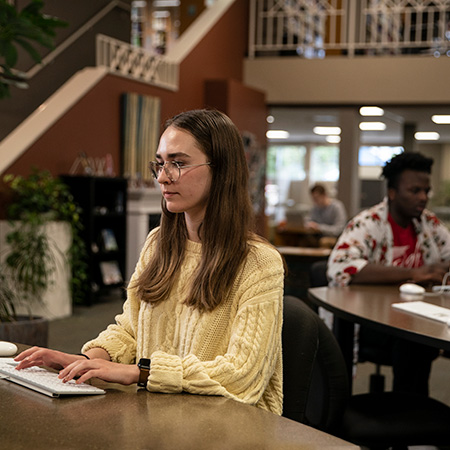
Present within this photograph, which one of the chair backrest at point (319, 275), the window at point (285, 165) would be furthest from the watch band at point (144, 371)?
the window at point (285, 165)

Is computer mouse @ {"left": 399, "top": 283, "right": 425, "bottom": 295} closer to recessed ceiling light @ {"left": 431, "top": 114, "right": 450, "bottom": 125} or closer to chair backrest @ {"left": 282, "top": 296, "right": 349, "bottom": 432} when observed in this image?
chair backrest @ {"left": 282, "top": 296, "right": 349, "bottom": 432}

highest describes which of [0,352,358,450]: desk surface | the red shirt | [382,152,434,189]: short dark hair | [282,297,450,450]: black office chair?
[382,152,434,189]: short dark hair

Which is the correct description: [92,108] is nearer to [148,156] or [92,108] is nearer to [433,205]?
[148,156]

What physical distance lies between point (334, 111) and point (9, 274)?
631cm

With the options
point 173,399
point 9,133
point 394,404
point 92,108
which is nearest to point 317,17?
point 92,108

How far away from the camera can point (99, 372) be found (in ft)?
5.18

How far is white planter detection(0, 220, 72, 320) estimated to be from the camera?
6457 millimetres

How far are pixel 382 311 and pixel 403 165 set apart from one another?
1154 mm

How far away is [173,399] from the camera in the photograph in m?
1.55

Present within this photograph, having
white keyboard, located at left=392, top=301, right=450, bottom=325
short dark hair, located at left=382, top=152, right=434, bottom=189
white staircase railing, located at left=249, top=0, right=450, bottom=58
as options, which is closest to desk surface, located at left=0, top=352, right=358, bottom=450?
white keyboard, located at left=392, top=301, right=450, bottom=325

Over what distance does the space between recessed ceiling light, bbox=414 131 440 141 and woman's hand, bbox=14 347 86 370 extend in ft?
47.9

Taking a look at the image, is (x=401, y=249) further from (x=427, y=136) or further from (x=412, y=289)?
(x=427, y=136)

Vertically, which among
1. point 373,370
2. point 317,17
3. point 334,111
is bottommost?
point 373,370

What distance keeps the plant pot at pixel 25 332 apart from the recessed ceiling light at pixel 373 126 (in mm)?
10612
